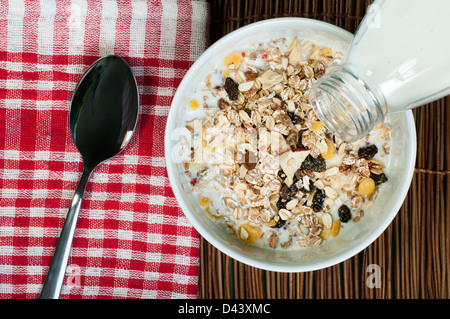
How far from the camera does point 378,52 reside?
1.51 ft

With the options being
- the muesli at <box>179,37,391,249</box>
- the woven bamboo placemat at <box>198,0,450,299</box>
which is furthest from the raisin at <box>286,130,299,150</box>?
the woven bamboo placemat at <box>198,0,450,299</box>

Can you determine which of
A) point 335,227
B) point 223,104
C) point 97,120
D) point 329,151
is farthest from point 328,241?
point 97,120

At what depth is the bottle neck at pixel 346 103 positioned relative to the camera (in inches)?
19.2

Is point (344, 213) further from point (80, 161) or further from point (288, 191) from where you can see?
point (80, 161)

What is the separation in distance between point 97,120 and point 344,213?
386mm

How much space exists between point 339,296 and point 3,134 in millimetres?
589

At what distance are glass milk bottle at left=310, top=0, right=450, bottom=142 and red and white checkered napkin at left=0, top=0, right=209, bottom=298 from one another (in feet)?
0.77

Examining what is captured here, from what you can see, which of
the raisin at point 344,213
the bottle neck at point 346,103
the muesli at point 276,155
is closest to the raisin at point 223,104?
the muesli at point 276,155

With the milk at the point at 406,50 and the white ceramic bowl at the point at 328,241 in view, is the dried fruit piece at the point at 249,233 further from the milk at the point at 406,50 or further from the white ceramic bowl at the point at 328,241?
the milk at the point at 406,50

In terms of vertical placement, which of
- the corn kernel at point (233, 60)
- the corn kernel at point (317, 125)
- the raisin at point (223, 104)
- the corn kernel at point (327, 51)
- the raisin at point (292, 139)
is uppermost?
the corn kernel at point (327, 51)

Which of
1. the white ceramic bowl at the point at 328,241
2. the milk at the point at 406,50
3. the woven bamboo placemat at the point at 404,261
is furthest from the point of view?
the woven bamboo placemat at the point at 404,261

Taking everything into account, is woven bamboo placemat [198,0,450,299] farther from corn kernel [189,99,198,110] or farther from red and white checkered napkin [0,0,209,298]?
corn kernel [189,99,198,110]
